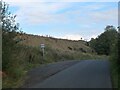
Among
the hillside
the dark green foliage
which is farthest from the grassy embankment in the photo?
the dark green foliage

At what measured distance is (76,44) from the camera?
107 meters

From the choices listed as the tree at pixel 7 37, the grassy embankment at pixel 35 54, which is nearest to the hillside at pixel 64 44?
the grassy embankment at pixel 35 54

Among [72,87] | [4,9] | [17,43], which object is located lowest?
[72,87]

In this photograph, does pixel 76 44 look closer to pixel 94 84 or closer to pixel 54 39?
pixel 54 39

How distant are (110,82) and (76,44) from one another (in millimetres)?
86999

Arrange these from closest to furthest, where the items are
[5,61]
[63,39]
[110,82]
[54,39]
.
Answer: [110,82]
[5,61]
[54,39]
[63,39]

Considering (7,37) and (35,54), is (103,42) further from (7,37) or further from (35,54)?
(7,37)

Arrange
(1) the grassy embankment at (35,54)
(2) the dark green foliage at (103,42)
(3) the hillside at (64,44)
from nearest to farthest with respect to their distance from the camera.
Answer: (1) the grassy embankment at (35,54), (3) the hillside at (64,44), (2) the dark green foliage at (103,42)

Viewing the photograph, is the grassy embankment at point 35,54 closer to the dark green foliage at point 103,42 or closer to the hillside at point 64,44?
the hillside at point 64,44

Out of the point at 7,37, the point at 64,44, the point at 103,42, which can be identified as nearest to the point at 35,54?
the point at 7,37

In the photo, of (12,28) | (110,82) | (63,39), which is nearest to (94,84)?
(110,82)

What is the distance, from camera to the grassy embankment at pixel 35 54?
981 inches

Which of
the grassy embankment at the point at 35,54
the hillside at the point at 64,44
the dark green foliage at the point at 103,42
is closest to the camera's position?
the grassy embankment at the point at 35,54

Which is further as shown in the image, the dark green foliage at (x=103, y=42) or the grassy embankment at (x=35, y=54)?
the dark green foliage at (x=103, y=42)
